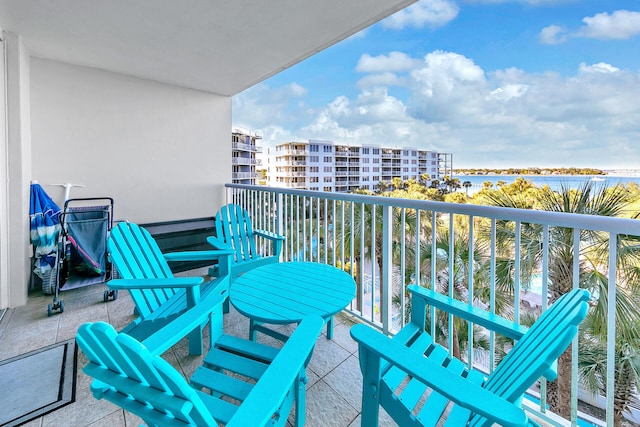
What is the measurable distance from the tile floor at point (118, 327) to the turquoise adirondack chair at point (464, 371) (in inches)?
21.0

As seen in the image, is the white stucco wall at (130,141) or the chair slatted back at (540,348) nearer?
the chair slatted back at (540,348)

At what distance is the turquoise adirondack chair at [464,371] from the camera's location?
81cm

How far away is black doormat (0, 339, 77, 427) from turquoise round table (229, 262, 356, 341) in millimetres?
1172

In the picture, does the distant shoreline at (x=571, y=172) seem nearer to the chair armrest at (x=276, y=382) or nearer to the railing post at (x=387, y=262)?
the railing post at (x=387, y=262)

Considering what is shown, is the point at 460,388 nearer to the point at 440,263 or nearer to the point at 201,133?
the point at 201,133

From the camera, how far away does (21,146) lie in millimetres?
2873

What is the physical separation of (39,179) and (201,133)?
217cm

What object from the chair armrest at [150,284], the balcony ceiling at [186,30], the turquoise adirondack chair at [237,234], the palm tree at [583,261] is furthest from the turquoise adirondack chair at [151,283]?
the palm tree at [583,261]

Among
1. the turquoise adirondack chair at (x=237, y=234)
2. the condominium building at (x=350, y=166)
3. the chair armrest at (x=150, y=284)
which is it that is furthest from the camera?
the condominium building at (x=350, y=166)

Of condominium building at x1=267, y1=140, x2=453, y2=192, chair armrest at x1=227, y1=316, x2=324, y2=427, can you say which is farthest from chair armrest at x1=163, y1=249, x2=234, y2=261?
condominium building at x1=267, y1=140, x2=453, y2=192

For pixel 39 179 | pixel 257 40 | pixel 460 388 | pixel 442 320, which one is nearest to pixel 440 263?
pixel 442 320

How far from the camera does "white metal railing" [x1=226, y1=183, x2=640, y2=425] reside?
1.34m

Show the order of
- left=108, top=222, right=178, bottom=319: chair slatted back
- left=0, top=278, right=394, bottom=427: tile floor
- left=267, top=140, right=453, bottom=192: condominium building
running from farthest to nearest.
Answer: left=267, top=140, right=453, bottom=192: condominium building
left=108, top=222, right=178, bottom=319: chair slatted back
left=0, top=278, right=394, bottom=427: tile floor

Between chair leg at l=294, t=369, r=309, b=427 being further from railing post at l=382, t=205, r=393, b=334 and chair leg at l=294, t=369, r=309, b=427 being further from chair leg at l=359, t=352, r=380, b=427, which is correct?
railing post at l=382, t=205, r=393, b=334
